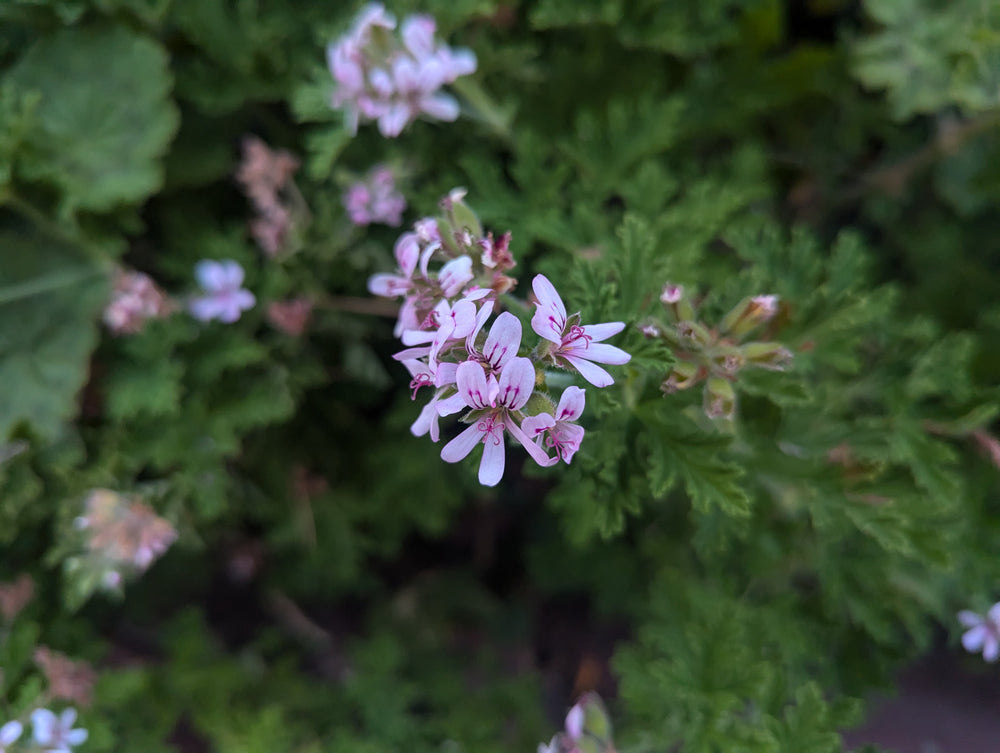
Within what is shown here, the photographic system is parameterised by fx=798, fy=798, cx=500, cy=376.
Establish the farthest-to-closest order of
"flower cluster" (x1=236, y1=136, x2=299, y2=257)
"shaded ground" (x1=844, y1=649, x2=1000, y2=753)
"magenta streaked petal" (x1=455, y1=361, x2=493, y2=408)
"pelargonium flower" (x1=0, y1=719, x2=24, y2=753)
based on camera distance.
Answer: "shaded ground" (x1=844, y1=649, x2=1000, y2=753) < "flower cluster" (x1=236, y1=136, x2=299, y2=257) < "pelargonium flower" (x1=0, y1=719, x2=24, y2=753) < "magenta streaked petal" (x1=455, y1=361, x2=493, y2=408)

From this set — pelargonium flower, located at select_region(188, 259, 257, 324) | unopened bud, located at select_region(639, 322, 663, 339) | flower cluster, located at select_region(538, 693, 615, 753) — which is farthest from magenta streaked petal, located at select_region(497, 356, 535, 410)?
pelargonium flower, located at select_region(188, 259, 257, 324)

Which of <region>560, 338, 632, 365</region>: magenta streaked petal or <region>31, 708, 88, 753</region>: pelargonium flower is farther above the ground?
<region>560, 338, 632, 365</region>: magenta streaked petal

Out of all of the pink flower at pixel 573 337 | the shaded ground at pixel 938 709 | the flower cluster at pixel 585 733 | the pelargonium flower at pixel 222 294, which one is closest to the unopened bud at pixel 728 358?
the pink flower at pixel 573 337

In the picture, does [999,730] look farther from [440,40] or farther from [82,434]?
[82,434]

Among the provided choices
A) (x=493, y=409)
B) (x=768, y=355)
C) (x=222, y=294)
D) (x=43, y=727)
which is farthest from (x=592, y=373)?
(x=43, y=727)

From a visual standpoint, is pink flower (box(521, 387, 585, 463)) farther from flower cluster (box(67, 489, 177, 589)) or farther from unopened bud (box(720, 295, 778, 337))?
flower cluster (box(67, 489, 177, 589))

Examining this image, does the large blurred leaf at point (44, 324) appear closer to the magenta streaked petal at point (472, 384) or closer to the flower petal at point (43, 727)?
the flower petal at point (43, 727)

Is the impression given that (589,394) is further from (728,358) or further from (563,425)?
(728,358)
